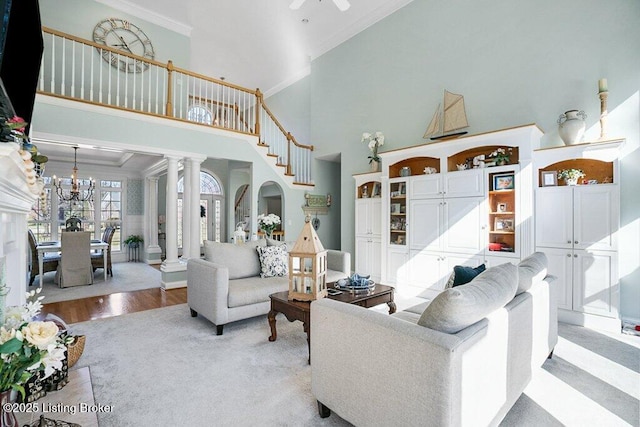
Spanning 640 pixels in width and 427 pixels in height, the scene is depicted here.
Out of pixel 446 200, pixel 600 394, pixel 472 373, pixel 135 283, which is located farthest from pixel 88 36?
pixel 600 394

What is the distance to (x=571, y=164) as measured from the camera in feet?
12.2

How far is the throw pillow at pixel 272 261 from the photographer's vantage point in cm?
387

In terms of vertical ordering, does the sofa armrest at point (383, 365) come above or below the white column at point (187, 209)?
below

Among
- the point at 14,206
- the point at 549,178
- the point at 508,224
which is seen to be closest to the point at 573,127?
the point at 549,178

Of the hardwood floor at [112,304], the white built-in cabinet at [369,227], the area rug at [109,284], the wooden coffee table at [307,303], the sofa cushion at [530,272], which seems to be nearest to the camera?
the sofa cushion at [530,272]

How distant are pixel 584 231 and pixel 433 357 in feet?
10.7

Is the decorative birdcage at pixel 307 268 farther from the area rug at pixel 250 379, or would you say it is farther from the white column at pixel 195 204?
the white column at pixel 195 204

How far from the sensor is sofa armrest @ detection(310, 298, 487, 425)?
1271mm

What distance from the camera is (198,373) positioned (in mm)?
2381

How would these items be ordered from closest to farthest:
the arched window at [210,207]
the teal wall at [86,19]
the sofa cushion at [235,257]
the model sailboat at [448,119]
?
the sofa cushion at [235,257]
the model sailboat at [448,119]
the teal wall at [86,19]
the arched window at [210,207]

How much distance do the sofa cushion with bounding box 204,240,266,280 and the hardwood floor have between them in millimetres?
1267

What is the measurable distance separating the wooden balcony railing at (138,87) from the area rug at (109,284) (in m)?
2.97

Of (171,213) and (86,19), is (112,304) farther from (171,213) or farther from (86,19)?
(86,19)

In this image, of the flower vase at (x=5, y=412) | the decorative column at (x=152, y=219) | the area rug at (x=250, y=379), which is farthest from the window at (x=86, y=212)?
the flower vase at (x=5, y=412)
